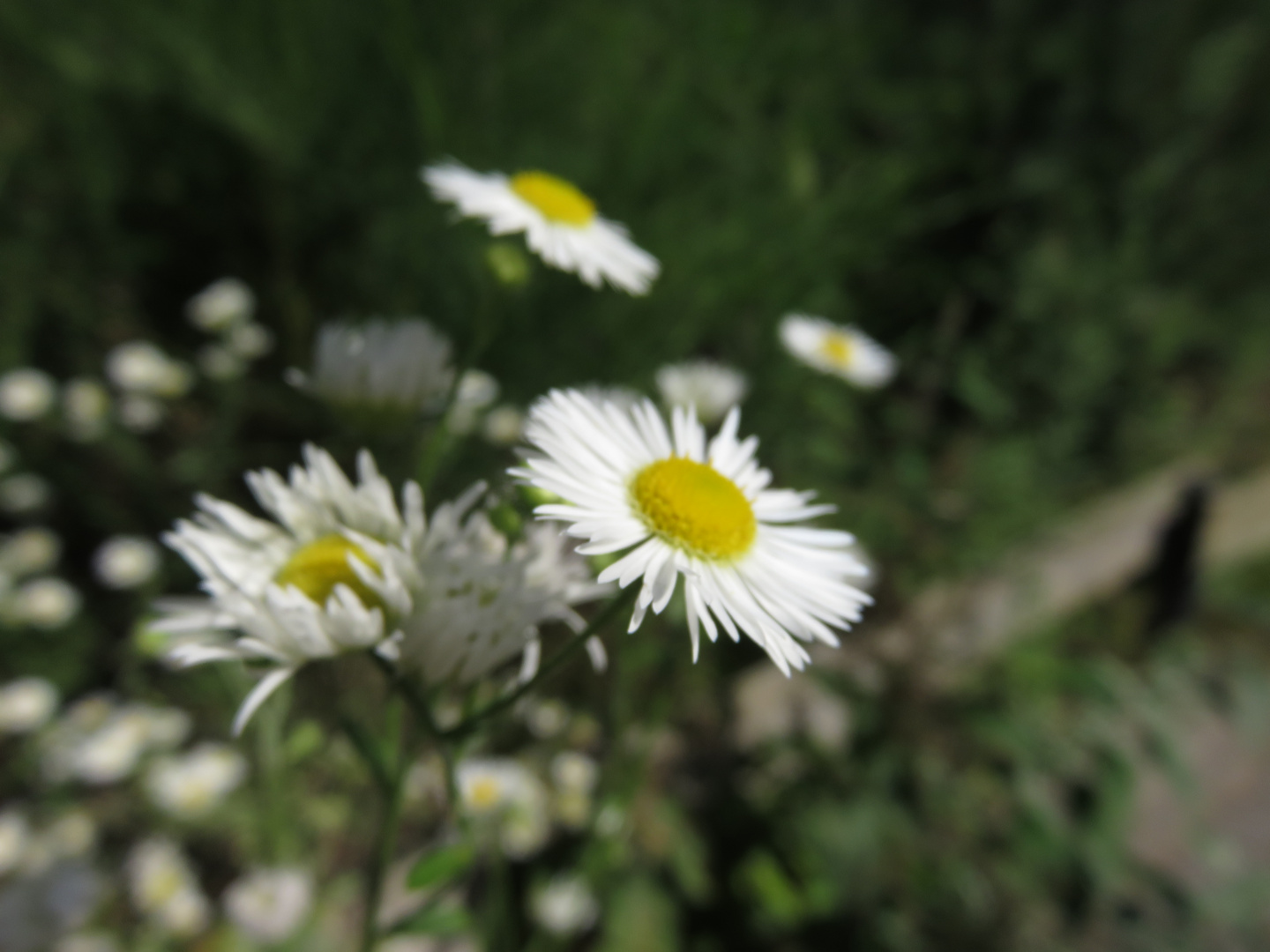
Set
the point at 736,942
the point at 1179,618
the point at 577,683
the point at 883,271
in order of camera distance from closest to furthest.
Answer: the point at 736,942
the point at 577,683
the point at 1179,618
the point at 883,271

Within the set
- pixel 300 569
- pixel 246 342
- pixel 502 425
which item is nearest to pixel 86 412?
pixel 246 342

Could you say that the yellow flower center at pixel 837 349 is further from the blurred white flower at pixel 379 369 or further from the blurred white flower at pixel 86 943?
the blurred white flower at pixel 86 943

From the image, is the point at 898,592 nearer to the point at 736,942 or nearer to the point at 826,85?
the point at 736,942

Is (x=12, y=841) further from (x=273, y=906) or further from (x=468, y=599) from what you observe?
(x=468, y=599)

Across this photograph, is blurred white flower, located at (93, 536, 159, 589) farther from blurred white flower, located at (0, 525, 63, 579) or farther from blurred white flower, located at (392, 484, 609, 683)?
blurred white flower, located at (392, 484, 609, 683)

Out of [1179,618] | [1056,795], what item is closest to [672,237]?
[1056,795]

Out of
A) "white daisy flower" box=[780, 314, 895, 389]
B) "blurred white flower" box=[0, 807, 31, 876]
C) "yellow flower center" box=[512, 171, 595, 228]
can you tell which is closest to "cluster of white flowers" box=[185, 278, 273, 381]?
"blurred white flower" box=[0, 807, 31, 876]

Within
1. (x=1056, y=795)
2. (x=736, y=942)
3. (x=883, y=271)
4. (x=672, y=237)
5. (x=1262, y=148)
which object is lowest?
(x=736, y=942)
